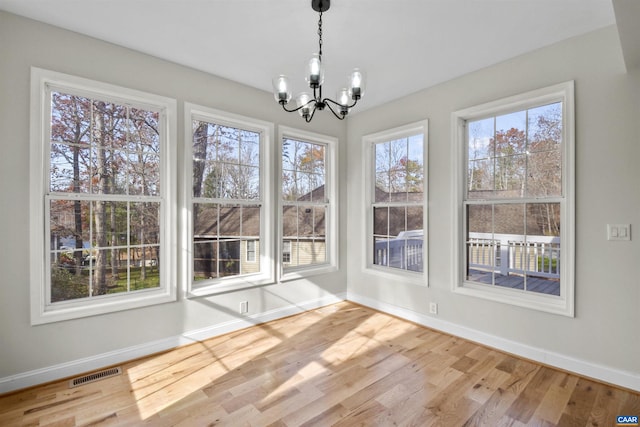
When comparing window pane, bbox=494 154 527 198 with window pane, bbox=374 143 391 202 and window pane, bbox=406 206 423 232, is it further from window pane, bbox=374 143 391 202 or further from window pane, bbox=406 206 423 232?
window pane, bbox=374 143 391 202

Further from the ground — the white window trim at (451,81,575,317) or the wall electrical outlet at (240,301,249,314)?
the white window trim at (451,81,575,317)

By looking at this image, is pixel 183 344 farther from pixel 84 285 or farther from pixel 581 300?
pixel 581 300

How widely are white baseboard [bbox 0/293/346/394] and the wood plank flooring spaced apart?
0.07 m

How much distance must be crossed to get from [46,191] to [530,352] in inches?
167

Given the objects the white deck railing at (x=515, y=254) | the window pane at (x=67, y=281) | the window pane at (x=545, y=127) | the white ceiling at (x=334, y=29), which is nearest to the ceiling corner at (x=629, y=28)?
the white ceiling at (x=334, y=29)

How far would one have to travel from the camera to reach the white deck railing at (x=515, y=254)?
106 inches

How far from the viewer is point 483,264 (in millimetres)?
3160

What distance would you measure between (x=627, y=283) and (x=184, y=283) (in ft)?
12.1

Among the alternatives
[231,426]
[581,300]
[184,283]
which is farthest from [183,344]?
[581,300]

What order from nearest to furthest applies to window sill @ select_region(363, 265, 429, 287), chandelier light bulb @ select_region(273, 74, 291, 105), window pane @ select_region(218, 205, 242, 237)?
chandelier light bulb @ select_region(273, 74, 291, 105), window pane @ select_region(218, 205, 242, 237), window sill @ select_region(363, 265, 429, 287)

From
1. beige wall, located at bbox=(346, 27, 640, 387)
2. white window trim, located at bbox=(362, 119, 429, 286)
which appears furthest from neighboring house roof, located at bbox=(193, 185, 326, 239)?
beige wall, located at bbox=(346, 27, 640, 387)

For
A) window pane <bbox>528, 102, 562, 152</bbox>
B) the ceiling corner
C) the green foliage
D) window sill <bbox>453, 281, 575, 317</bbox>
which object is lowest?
window sill <bbox>453, 281, 575, 317</bbox>

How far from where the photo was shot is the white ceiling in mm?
2150

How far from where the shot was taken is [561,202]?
8.57 feet
